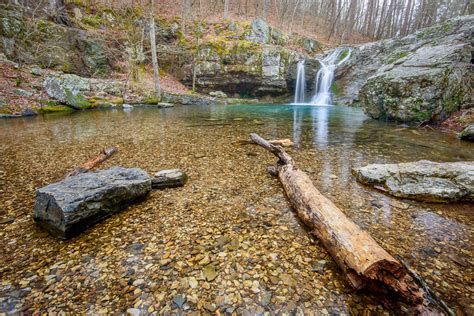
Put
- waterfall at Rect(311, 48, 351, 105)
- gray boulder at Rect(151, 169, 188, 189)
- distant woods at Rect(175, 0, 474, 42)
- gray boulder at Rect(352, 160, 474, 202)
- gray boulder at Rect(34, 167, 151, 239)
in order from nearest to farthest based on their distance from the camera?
gray boulder at Rect(34, 167, 151, 239) < gray boulder at Rect(352, 160, 474, 202) < gray boulder at Rect(151, 169, 188, 189) < waterfall at Rect(311, 48, 351, 105) < distant woods at Rect(175, 0, 474, 42)

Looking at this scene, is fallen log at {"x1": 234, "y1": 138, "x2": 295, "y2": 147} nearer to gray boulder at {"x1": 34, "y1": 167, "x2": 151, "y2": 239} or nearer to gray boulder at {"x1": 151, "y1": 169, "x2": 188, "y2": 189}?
gray boulder at {"x1": 151, "y1": 169, "x2": 188, "y2": 189}

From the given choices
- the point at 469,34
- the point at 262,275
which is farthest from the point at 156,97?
the point at 469,34

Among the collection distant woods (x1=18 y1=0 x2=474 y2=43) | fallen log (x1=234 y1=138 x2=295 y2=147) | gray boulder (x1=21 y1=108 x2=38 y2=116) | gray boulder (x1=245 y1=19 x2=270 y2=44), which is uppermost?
distant woods (x1=18 y1=0 x2=474 y2=43)

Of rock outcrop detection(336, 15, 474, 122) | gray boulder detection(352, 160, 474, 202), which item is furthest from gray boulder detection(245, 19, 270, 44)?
gray boulder detection(352, 160, 474, 202)

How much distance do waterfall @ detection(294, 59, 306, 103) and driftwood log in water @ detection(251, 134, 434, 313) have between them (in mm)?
24782

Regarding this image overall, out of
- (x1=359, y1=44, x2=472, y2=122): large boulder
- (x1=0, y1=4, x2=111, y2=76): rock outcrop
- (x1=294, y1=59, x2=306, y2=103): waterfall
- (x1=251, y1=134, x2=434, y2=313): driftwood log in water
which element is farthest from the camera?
(x1=294, y1=59, x2=306, y2=103): waterfall

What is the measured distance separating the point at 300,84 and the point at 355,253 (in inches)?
1044

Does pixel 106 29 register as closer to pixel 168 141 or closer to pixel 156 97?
pixel 156 97

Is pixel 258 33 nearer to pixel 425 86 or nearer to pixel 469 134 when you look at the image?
pixel 425 86

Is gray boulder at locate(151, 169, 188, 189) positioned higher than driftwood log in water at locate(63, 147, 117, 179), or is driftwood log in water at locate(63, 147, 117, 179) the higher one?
driftwood log in water at locate(63, 147, 117, 179)

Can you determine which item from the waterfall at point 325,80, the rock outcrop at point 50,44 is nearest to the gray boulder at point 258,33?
the waterfall at point 325,80

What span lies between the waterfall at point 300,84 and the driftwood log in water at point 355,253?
2478cm

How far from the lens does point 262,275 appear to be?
2.20 m

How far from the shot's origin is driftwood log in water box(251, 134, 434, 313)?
1.78 meters
